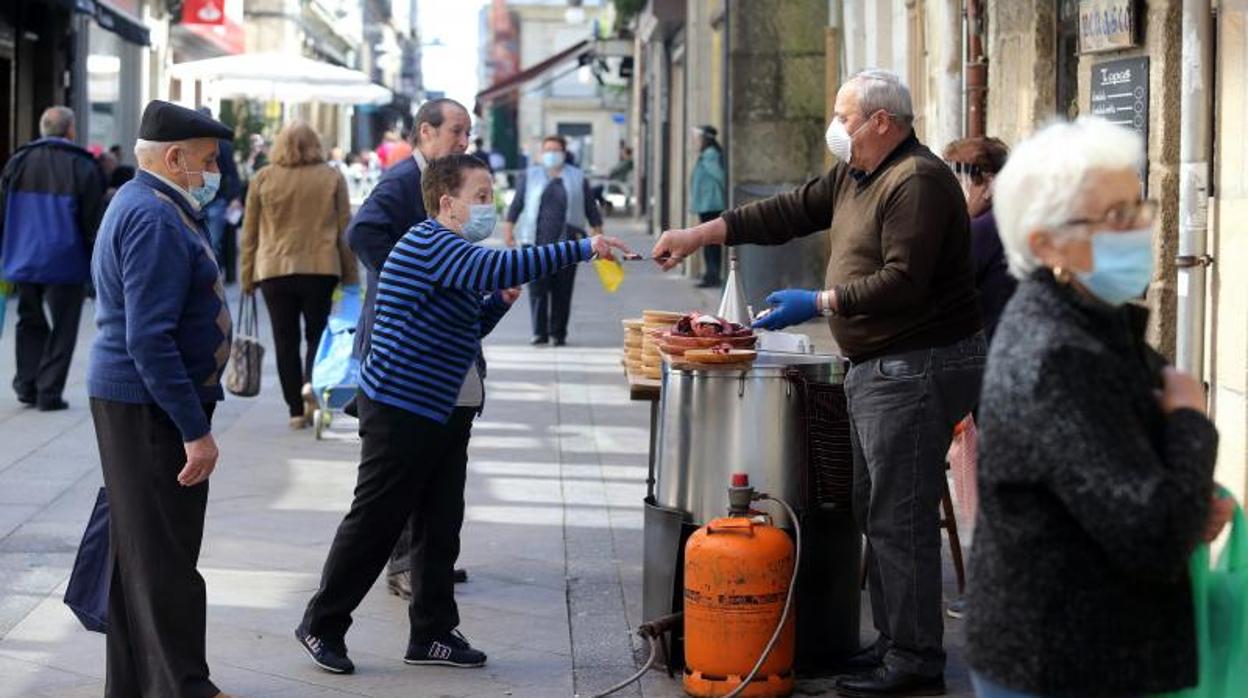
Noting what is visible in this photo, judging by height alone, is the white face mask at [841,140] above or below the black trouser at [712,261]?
above

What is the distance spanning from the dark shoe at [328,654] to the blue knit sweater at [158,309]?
3.61ft

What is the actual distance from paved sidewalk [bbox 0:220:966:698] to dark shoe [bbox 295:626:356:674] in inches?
1.7

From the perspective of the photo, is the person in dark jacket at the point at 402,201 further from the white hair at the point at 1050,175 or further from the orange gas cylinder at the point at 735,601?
the white hair at the point at 1050,175

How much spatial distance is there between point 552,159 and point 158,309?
11.6 meters

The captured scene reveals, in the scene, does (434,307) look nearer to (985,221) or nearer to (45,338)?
(985,221)

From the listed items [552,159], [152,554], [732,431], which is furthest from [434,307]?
[552,159]

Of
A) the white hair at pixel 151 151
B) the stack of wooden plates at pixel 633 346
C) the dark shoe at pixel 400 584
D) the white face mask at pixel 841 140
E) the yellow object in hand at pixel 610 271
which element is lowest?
the dark shoe at pixel 400 584

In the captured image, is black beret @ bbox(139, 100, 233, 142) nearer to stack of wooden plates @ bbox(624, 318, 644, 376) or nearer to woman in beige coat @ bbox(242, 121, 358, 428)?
stack of wooden plates @ bbox(624, 318, 644, 376)

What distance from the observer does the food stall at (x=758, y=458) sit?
6.29 meters

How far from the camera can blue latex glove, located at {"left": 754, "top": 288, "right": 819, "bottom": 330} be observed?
19.7 feet

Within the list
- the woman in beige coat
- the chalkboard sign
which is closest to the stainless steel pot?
the chalkboard sign

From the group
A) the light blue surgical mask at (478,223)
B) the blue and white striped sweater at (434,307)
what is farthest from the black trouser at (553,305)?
the blue and white striped sweater at (434,307)

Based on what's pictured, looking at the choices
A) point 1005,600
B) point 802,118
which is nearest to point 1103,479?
point 1005,600

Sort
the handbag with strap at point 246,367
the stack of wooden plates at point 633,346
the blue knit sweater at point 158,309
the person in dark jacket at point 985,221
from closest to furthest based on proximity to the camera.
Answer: the blue knit sweater at point 158,309
the person in dark jacket at point 985,221
the stack of wooden plates at point 633,346
the handbag with strap at point 246,367
